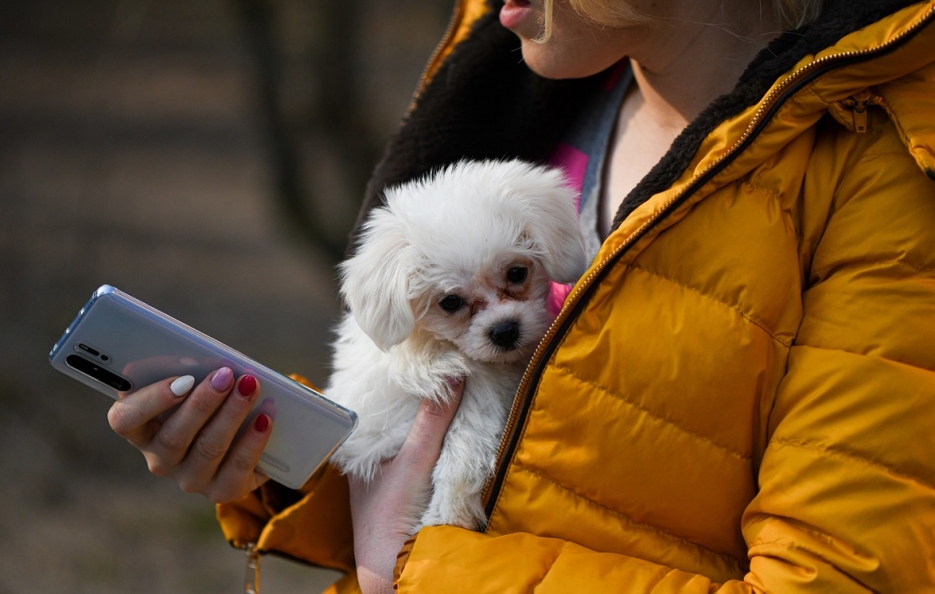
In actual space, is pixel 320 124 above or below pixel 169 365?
above

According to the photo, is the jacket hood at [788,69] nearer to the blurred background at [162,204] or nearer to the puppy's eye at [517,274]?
the puppy's eye at [517,274]

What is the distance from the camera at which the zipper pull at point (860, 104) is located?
43.8 inches

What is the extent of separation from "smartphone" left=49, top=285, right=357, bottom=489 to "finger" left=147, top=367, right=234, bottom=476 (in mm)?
32

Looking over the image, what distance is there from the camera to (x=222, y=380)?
49.4 inches

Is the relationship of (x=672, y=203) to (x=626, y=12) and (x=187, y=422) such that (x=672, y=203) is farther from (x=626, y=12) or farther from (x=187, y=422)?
(x=187, y=422)

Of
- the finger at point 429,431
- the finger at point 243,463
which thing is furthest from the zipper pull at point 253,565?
the finger at point 429,431

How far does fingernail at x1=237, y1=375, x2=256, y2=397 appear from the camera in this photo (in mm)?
1272

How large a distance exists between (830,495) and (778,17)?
81 centimetres

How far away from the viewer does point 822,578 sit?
1002 mm

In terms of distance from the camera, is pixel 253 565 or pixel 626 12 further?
pixel 253 565

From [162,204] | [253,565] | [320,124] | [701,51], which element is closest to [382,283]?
[253,565]

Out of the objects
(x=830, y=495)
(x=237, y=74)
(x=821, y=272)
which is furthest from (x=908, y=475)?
(x=237, y=74)

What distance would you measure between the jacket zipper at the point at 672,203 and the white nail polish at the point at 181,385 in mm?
496

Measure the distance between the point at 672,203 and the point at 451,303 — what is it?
50cm
